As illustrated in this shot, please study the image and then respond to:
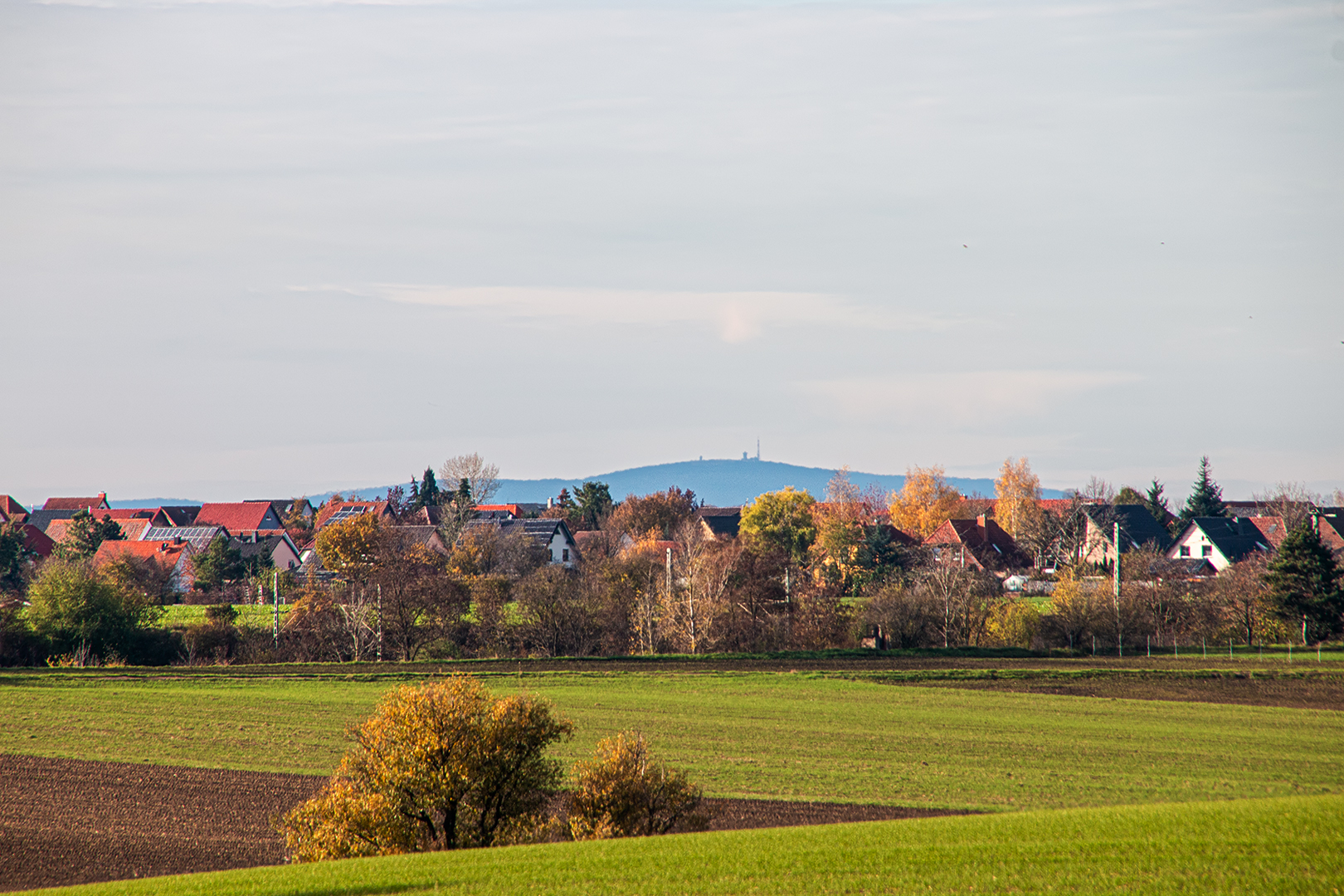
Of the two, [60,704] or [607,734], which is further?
[60,704]

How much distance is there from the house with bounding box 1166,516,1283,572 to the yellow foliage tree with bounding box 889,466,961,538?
104 ft

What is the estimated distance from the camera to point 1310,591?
60.9 m

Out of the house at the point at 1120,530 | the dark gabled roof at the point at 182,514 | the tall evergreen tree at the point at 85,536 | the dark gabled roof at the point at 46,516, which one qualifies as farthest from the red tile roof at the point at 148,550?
the house at the point at 1120,530

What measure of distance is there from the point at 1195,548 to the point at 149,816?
327 feet

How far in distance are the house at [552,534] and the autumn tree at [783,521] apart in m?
16.8

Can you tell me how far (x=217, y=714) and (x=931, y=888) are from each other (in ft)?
106

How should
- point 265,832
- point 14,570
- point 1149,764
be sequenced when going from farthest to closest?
point 14,570, point 1149,764, point 265,832

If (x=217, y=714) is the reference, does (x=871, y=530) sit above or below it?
above

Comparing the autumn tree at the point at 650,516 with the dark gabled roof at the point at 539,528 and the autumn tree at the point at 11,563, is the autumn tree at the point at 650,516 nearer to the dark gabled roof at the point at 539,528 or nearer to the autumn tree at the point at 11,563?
the dark gabled roof at the point at 539,528

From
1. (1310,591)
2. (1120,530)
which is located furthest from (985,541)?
(1310,591)

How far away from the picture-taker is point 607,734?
35562mm

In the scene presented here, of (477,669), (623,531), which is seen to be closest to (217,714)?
(477,669)

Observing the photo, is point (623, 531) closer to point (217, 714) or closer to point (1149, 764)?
point (217, 714)

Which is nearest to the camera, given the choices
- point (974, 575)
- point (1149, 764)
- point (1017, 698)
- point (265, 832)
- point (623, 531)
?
point (265, 832)
